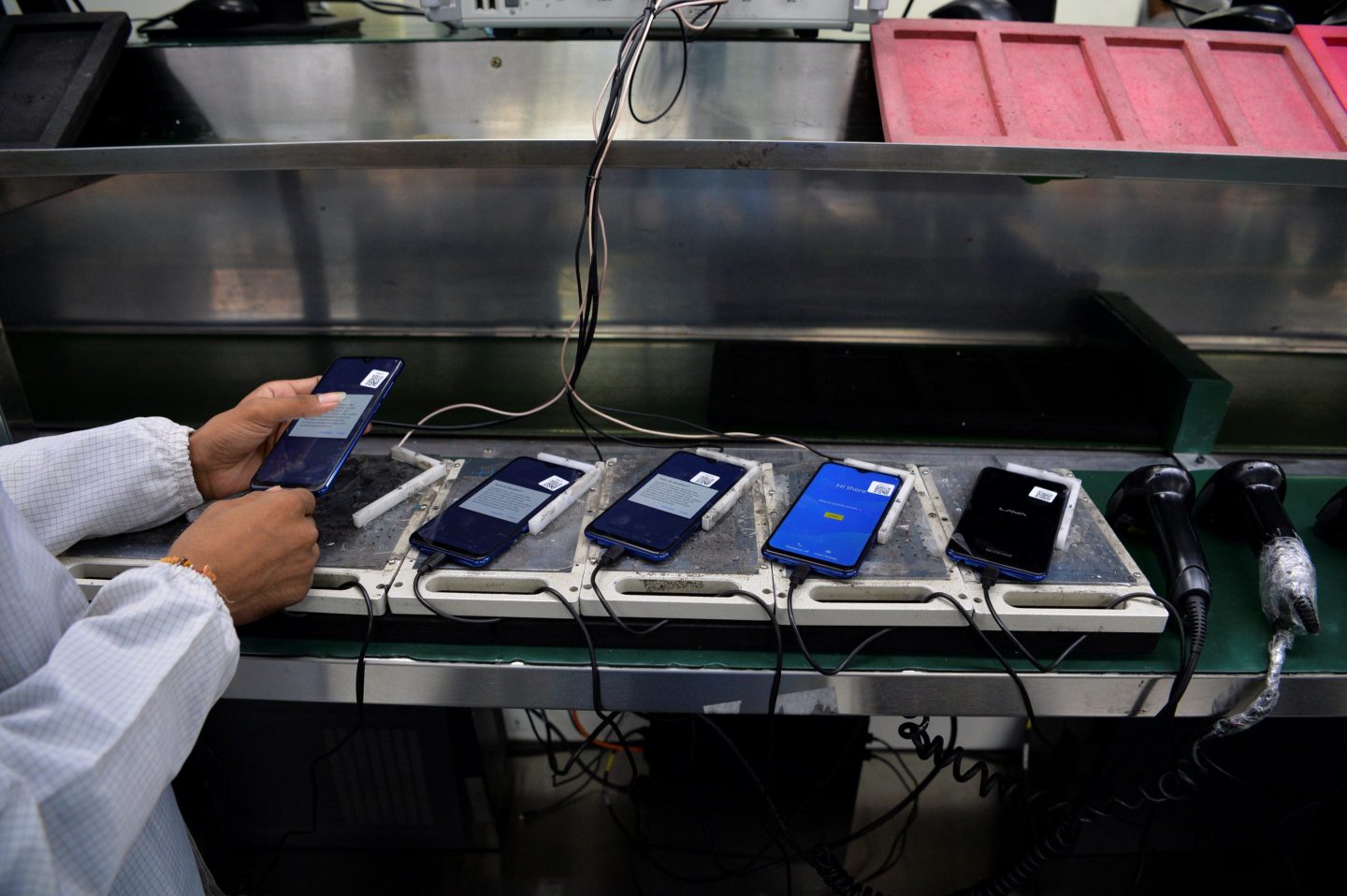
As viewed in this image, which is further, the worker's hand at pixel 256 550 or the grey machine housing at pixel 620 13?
the grey machine housing at pixel 620 13

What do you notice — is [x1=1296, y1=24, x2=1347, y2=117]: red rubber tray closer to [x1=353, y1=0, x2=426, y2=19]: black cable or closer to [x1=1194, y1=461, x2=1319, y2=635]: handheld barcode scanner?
[x1=1194, y1=461, x2=1319, y2=635]: handheld barcode scanner

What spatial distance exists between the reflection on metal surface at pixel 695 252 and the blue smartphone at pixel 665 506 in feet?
2.22

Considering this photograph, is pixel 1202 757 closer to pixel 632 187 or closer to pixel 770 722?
pixel 770 722

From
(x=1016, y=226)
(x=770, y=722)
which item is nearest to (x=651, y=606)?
(x=770, y=722)

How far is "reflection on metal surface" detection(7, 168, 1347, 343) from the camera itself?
156 cm

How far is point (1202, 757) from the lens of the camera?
95 cm

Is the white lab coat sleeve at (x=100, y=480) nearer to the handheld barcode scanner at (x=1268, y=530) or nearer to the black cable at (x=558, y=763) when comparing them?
the black cable at (x=558, y=763)

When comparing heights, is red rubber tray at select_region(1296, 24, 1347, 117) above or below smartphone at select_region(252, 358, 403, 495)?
above

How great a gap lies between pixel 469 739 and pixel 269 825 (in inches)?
17.6

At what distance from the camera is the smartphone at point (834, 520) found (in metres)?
0.91

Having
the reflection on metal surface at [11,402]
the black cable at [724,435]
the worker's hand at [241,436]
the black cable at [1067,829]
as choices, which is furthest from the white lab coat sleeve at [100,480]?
the black cable at [1067,829]

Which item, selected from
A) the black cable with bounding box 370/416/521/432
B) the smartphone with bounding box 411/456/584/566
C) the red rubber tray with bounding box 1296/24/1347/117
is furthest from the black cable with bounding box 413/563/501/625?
the red rubber tray with bounding box 1296/24/1347/117

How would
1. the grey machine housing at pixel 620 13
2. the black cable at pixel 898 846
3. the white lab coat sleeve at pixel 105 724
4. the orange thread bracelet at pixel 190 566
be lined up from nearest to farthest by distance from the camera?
the white lab coat sleeve at pixel 105 724 < the orange thread bracelet at pixel 190 566 < the grey machine housing at pixel 620 13 < the black cable at pixel 898 846

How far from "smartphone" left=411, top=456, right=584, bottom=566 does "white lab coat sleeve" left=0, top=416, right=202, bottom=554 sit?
318 millimetres
